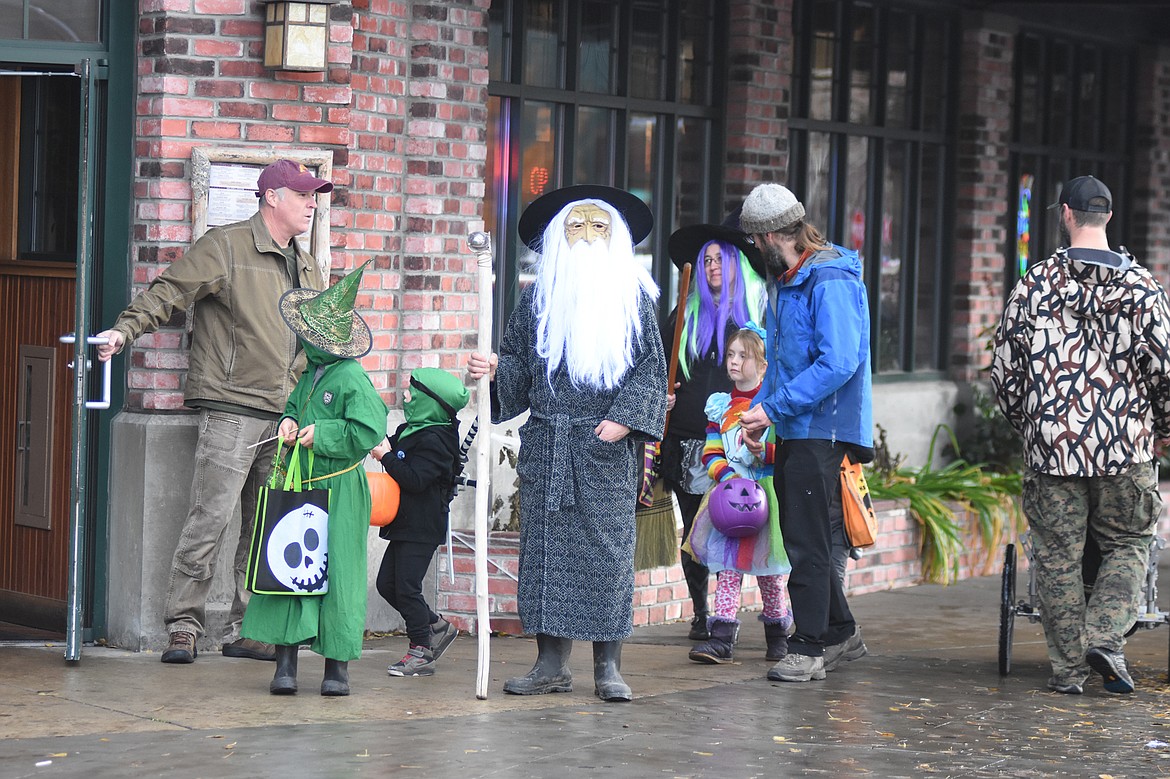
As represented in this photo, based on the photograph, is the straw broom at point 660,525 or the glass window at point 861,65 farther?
the glass window at point 861,65

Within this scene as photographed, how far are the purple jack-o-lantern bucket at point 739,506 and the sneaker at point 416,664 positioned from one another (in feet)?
4.41

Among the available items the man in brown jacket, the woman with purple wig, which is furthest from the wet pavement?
the woman with purple wig

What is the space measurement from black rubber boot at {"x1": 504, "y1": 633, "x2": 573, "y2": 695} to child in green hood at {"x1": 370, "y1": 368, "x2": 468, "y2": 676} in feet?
1.83

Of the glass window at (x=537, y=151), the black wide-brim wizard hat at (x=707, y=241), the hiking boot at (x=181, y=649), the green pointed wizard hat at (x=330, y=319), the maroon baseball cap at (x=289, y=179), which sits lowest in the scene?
the hiking boot at (x=181, y=649)

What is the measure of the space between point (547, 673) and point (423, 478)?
0.91m

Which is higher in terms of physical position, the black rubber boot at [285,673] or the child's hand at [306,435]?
the child's hand at [306,435]

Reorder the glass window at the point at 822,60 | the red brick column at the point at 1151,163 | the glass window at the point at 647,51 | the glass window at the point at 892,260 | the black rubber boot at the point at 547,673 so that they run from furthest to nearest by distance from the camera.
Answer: the red brick column at the point at 1151,163
the glass window at the point at 892,260
the glass window at the point at 822,60
the glass window at the point at 647,51
the black rubber boot at the point at 547,673

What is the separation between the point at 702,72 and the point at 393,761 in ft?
20.1

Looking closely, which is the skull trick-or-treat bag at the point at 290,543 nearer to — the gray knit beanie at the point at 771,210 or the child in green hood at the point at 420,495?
the child in green hood at the point at 420,495

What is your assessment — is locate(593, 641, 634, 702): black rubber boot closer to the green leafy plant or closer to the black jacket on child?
the black jacket on child

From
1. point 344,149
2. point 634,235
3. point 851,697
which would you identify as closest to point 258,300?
point 344,149

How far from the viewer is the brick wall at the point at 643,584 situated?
862 cm

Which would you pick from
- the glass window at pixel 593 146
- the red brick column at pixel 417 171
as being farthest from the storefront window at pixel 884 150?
the red brick column at pixel 417 171

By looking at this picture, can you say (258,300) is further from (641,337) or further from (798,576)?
(798,576)
